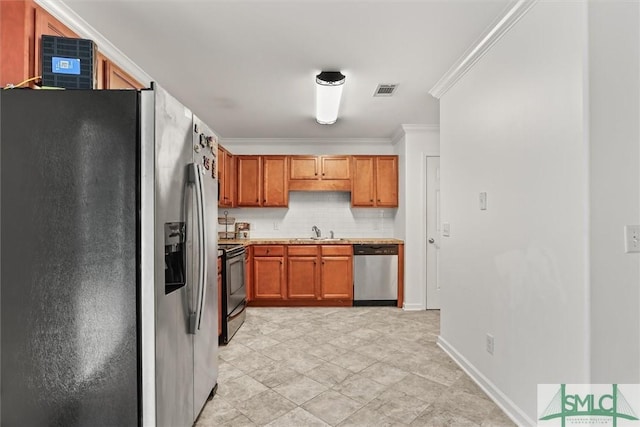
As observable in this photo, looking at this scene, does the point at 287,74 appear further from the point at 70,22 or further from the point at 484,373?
the point at 484,373

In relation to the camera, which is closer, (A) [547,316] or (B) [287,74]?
(A) [547,316]

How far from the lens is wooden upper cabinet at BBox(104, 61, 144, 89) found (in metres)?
2.39

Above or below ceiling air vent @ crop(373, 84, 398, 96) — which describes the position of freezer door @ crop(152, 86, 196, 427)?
below

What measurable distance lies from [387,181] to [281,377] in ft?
11.0

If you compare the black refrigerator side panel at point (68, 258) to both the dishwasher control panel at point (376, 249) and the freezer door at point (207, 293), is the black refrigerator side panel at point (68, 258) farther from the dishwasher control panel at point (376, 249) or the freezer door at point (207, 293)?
the dishwasher control panel at point (376, 249)

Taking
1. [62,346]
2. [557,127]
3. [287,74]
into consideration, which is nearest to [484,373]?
[557,127]

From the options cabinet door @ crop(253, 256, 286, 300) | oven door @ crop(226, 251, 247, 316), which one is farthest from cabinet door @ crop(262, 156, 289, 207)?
oven door @ crop(226, 251, 247, 316)

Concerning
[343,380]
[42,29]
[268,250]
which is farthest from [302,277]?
[42,29]

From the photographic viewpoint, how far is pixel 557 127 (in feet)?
5.49

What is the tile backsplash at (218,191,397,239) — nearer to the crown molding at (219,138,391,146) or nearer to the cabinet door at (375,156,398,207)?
the cabinet door at (375,156,398,207)

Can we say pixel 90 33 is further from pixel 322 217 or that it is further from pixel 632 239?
pixel 322 217

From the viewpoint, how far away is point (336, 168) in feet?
16.7

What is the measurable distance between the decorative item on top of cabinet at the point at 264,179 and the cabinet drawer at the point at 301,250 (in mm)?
735

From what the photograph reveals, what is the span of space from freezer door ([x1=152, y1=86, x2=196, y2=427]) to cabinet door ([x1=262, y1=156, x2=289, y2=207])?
10.7 feet
